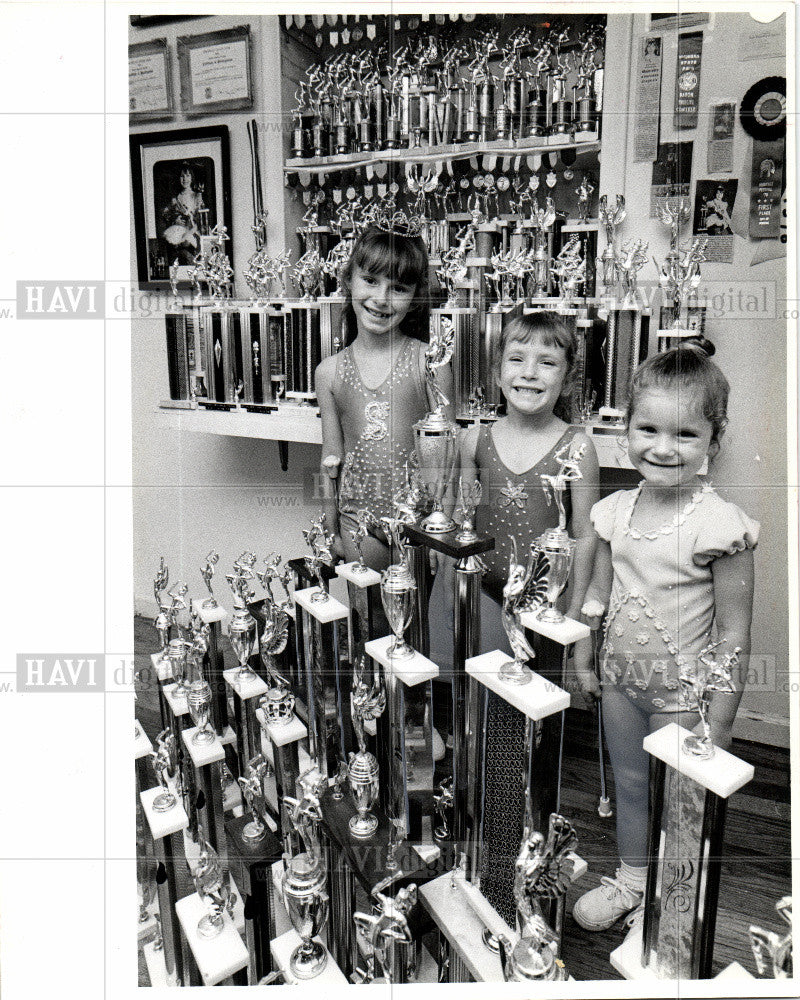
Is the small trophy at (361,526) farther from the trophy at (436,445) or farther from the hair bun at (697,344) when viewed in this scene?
the hair bun at (697,344)

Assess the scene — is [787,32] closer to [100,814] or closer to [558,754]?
[558,754]

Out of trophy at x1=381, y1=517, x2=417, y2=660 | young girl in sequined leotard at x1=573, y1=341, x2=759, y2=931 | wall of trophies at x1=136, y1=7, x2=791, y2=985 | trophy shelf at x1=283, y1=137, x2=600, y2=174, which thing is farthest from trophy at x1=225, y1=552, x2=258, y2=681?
trophy shelf at x1=283, y1=137, x2=600, y2=174

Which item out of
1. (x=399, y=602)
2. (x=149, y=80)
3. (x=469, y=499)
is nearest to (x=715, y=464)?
(x=469, y=499)

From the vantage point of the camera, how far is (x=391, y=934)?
0.72 meters

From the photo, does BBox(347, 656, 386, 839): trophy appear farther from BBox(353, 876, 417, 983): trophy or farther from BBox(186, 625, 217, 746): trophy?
BBox(186, 625, 217, 746): trophy

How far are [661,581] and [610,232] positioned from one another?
472 mm

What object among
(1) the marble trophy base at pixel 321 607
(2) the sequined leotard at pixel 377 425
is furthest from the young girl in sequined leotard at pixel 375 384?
(1) the marble trophy base at pixel 321 607

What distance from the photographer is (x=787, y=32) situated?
0.83 m

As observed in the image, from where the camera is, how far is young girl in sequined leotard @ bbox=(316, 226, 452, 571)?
96 centimetres

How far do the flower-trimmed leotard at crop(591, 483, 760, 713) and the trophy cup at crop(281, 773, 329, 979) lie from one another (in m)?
0.43

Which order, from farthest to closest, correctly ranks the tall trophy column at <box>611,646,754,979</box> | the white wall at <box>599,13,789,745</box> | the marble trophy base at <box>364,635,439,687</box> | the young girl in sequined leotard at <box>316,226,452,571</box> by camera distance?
the young girl in sequined leotard at <box>316,226,452,571</box>
the white wall at <box>599,13,789,745</box>
the marble trophy base at <box>364,635,439,687</box>
the tall trophy column at <box>611,646,754,979</box>

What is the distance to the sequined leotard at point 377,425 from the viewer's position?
3.17 feet

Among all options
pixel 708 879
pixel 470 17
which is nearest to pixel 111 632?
pixel 708 879

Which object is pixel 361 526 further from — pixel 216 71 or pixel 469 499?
pixel 216 71
